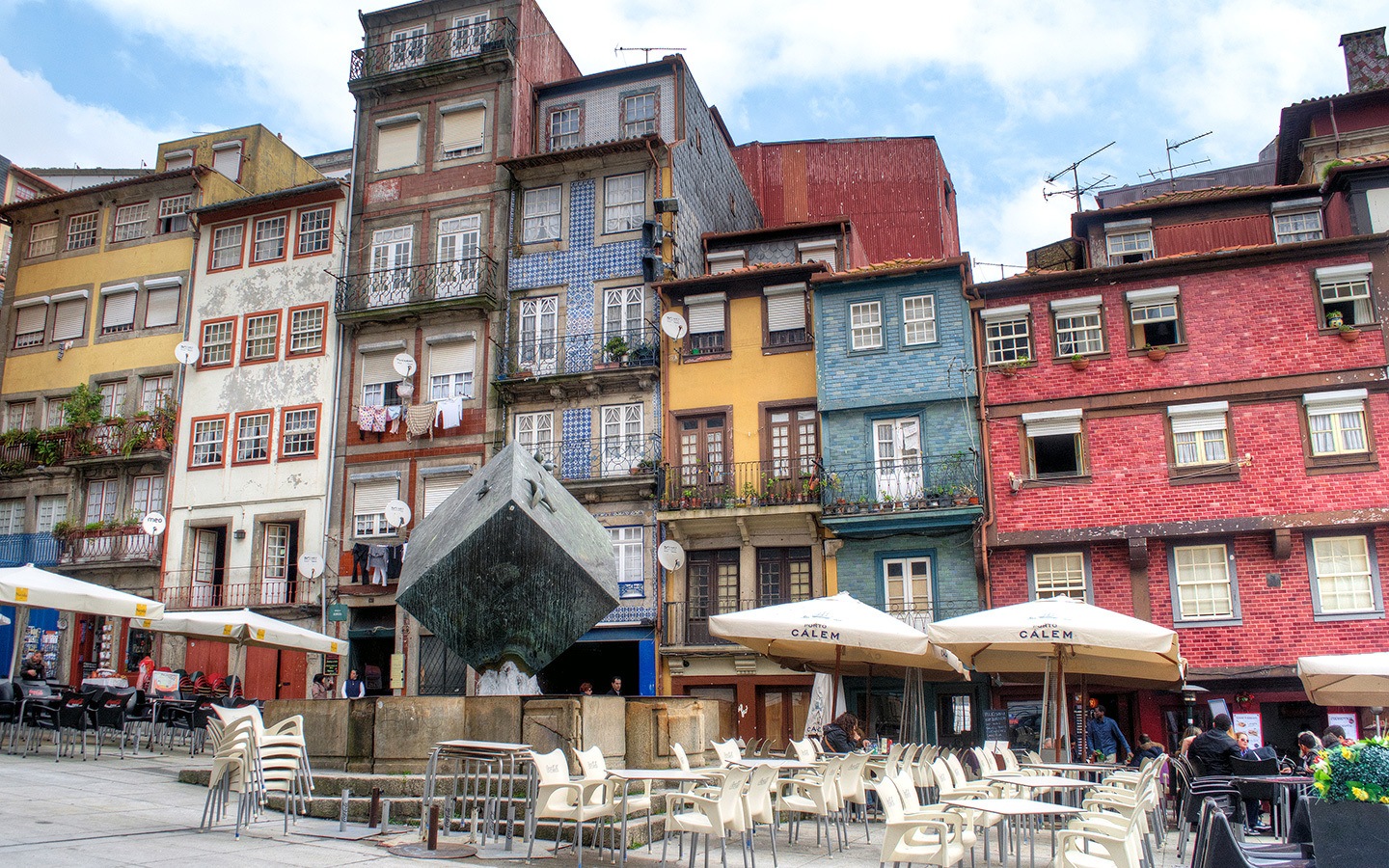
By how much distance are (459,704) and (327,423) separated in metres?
19.9

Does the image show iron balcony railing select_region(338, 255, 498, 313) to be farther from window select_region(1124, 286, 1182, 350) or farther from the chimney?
the chimney

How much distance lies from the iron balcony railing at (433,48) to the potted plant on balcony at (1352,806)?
28152mm

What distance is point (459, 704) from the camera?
1145 centimetres

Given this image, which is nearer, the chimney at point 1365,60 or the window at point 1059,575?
the window at point 1059,575

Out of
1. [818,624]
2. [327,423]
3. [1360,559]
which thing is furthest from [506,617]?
[327,423]

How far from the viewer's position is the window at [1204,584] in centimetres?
2159

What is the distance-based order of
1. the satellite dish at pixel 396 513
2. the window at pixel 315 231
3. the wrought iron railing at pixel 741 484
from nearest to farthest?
the wrought iron railing at pixel 741 484 → the satellite dish at pixel 396 513 → the window at pixel 315 231

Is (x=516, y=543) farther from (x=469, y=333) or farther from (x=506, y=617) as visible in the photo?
(x=469, y=333)

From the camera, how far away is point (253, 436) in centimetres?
3058

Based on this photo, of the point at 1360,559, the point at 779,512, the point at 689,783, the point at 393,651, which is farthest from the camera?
the point at 393,651

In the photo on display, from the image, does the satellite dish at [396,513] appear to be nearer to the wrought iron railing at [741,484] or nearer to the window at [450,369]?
the window at [450,369]

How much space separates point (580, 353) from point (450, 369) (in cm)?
370

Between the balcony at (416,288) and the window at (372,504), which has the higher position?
the balcony at (416,288)

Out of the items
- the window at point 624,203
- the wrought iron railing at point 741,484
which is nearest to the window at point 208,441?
the window at point 624,203
